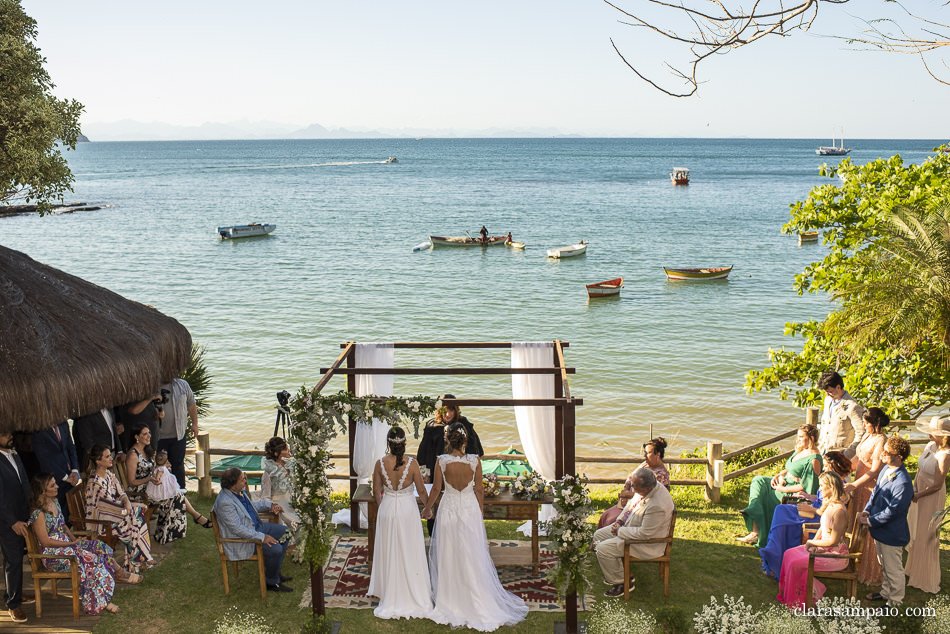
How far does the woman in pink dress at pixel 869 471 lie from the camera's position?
24.6ft

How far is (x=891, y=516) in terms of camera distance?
22.6ft

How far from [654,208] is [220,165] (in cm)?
10112

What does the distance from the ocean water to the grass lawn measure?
692cm

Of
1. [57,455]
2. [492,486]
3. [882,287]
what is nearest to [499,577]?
[492,486]

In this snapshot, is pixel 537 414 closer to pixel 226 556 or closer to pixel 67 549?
pixel 226 556

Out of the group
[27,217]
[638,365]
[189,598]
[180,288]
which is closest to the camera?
[189,598]

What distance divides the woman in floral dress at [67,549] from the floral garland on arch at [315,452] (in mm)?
1802

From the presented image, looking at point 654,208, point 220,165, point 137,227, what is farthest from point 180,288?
point 220,165

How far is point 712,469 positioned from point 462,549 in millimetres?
4191

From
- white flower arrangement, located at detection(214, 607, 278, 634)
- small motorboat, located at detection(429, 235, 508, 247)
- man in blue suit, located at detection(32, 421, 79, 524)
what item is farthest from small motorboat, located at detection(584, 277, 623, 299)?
white flower arrangement, located at detection(214, 607, 278, 634)

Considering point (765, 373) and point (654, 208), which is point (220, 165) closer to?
point (654, 208)

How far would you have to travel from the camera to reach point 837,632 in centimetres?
630

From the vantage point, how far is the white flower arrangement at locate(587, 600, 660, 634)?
6621 mm

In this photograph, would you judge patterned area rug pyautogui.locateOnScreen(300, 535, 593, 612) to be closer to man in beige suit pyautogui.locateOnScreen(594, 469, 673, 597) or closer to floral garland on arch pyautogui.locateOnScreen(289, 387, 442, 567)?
man in beige suit pyautogui.locateOnScreen(594, 469, 673, 597)
